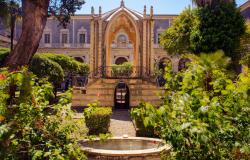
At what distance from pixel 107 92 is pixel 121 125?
5626 millimetres

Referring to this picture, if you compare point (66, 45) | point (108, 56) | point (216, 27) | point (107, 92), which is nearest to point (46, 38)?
point (66, 45)

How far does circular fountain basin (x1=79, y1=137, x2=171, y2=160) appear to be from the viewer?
5.75m

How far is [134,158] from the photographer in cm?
575

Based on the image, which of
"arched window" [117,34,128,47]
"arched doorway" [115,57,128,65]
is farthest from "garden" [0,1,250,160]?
"arched doorway" [115,57,128,65]

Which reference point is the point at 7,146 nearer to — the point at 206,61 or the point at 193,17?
the point at 206,61

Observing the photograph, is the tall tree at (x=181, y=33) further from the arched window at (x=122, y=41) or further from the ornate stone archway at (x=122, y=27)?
the arched window at (x=122, y=41)

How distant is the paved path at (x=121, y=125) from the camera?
1268cm

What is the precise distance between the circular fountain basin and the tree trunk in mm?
3169

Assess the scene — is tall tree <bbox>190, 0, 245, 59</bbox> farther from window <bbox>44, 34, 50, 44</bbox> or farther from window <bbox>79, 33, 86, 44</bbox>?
window <bbox>44, 34, 50, 44</bbox>

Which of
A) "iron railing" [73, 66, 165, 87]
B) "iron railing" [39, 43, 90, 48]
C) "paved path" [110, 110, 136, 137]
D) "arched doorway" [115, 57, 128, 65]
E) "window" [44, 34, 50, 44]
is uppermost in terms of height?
"window" [44, 34, 50, 44]

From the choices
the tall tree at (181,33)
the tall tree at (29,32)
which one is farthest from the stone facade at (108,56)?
the tall tree at (29,32)

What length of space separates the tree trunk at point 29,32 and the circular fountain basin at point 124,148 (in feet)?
10.4

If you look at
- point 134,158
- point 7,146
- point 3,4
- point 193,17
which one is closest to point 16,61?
point 134,158

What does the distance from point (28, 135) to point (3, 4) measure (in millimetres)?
15641
